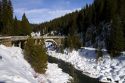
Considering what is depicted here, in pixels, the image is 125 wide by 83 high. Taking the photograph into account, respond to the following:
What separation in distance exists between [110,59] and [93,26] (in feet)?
162

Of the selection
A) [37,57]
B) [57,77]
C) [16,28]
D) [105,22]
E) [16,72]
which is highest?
[105,22]

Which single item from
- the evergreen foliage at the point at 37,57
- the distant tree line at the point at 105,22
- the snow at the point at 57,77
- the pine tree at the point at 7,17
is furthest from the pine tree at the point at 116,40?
the pine tree at the point at 7,17

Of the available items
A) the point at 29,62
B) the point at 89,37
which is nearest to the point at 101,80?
the point at 29,62

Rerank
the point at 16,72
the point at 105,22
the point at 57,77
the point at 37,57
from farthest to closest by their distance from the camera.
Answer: the point at 105,22
the point at 57,77
the point at 37,57
the point at 16,72

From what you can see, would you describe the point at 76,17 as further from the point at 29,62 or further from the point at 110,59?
the point at 29,62

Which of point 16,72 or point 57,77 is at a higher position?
point 16,72

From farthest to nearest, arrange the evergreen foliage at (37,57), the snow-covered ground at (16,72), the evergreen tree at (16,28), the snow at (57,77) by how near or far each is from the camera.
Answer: the evergreen tree at (16,28) → the evergreen foliage at (37,57) → the snow at (57,77) → the snow-covered ground at (16,72)

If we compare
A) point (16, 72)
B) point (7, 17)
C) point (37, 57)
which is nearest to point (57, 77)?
point (37, 57)

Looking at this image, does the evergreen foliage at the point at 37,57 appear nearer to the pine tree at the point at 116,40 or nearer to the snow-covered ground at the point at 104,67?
the snow-covered ground at the point at 104,67

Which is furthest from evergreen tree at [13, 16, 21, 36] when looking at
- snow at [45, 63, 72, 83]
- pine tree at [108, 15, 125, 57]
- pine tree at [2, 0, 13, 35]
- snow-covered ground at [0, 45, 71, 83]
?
snow-covered ground at [0, 45, 71, 83]

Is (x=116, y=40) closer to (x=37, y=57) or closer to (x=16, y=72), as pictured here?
(x=37, y=57)

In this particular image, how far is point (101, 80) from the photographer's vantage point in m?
59.1

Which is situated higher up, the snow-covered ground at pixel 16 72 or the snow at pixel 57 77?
the snow-covered ground at pixel 16 72

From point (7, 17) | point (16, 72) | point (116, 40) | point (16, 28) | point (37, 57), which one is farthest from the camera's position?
point (16, 28)
